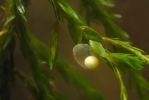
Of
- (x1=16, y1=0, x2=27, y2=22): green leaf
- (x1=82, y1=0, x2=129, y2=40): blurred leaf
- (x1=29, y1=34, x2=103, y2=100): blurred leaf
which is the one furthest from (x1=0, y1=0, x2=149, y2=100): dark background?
(x1=16, y1=0, x2=27, y2=22): green leaf

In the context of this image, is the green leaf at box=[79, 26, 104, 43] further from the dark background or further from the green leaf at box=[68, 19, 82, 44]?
the dark background

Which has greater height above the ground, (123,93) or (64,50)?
(123,93)

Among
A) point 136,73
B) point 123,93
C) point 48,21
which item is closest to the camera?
point 123,93

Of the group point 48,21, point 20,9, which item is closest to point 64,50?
point 48,21

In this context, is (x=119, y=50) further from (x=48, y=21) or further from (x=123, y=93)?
(x=48, y=21)

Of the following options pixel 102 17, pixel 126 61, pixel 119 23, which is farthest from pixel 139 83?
pixel 119 23

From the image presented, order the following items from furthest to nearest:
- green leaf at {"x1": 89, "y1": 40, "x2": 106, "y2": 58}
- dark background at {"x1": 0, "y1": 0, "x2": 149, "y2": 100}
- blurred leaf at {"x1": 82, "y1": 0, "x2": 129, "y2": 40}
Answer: dark background at {"x1": 0, "y1": 0, "x2": 149, "y2": 100}, blurred leaf at {"x1": 82, "y1": 0, "x2": 129, "y2": 40}, green leaf at {"x1": 89, "y1": 40, "x2": 106, "y2": 58}

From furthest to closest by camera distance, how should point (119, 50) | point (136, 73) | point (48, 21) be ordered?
point (48, 21)
point (136, 73)
point (119, 50)

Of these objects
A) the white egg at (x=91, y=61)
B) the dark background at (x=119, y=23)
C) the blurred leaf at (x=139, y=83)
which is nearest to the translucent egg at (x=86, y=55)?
the white egg at (x=91, y=61)
